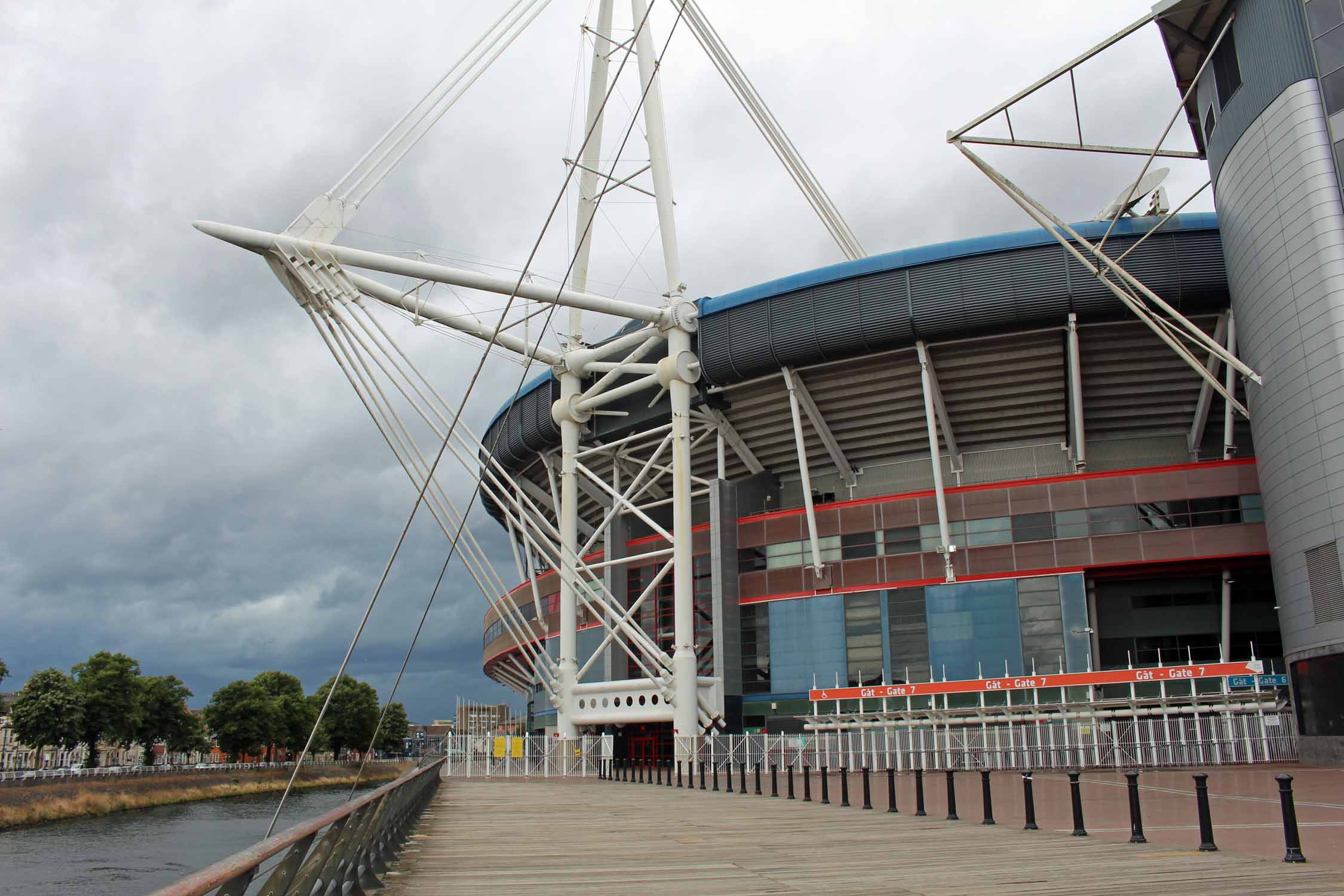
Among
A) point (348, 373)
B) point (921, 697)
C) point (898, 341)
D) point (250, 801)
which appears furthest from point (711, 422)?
point (250, 801)

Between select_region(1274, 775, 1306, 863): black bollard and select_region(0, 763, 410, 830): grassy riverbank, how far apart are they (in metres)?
23.3

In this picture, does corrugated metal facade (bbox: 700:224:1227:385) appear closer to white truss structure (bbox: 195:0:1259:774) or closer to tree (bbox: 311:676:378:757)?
white truss structure (bbox: 195:0:1259:774)

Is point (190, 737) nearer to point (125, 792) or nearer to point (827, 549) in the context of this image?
point (125, 792)

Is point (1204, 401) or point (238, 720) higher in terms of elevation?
point (1204, 401)

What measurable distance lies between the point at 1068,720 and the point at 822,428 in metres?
15.9

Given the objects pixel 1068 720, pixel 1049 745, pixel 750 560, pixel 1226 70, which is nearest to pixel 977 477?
pixel 750 560

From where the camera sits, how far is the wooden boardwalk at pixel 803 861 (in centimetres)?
808

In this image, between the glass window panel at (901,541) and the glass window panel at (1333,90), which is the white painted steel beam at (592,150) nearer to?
the glass window panel at (901,541)

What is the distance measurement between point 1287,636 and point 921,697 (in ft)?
45.2

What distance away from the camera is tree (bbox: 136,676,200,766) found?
81.2 meters

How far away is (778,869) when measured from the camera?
9.35 m

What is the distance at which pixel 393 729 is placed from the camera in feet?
479

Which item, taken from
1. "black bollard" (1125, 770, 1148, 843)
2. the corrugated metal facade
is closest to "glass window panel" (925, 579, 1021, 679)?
the corrugated metal facade

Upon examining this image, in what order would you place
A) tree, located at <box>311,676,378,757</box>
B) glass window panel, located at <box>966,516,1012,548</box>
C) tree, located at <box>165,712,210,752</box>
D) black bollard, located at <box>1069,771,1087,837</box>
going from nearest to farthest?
black bollard, located at <box>1069,771,1087,837</box>
glass window panel, located at <box>966,516,1012,548</box>
tree, located at <box>165,712,210,752</box>
tree, located at <box>311,676,378,757</box>
